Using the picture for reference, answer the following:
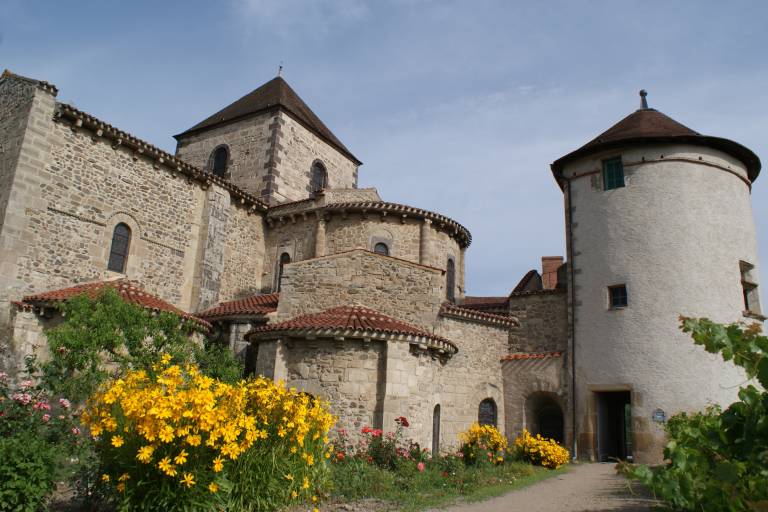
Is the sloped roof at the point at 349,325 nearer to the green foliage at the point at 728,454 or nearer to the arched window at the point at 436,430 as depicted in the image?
the arched window at the point at 436,430

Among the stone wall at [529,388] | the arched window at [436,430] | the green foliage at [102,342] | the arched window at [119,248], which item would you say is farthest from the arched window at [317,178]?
the arched window at [436,430]

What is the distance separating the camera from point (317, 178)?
88.8 feet

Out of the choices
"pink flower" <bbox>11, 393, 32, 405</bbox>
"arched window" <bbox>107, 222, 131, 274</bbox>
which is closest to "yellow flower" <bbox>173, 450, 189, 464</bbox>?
"pink flower" <bbox>11, 393, 32, 405</bbox>

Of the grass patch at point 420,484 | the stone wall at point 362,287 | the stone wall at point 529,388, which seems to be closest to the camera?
the grass patch at point 420,484

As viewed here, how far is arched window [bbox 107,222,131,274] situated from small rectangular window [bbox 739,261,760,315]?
18.8 meters

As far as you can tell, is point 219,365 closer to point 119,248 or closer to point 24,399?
point 119,248

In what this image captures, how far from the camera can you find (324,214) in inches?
803

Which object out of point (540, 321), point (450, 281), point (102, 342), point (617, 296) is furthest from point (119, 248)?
point (617, 296)

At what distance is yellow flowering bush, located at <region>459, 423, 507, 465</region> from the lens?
43.3ft

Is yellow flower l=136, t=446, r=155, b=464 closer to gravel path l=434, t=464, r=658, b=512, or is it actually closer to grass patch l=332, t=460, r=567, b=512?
grass patch l=332, t=460, r=567, b=512

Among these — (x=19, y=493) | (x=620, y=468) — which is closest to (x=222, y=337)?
(x=19, y=493)

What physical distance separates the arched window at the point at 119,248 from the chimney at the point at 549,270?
15.8m

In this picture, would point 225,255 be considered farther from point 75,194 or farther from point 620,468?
point 620,468

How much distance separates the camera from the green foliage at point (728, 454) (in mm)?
3252
